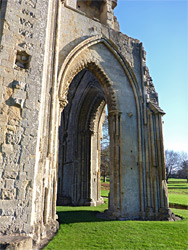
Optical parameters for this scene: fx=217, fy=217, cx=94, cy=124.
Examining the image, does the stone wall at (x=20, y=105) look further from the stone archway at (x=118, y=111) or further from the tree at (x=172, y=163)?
the tree at (x=172, y=163)

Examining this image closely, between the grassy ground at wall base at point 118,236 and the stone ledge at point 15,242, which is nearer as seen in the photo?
the stone ledge at point 15,242

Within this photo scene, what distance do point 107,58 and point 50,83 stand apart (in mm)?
3633

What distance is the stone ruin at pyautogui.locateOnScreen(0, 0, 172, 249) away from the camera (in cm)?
432

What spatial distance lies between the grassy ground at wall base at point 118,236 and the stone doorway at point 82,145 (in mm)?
4497

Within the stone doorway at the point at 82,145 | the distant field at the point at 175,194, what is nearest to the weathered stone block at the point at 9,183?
the stone doorway at the point at 82,145

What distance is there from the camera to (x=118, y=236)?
5.45m

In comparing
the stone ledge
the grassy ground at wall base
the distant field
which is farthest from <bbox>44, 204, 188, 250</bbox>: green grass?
the distant field

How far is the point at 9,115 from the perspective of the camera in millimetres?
4406

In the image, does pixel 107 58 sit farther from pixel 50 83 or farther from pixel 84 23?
pixel 50 83

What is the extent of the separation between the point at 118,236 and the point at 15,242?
2802 mm

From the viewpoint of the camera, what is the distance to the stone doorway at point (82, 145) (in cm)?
1160

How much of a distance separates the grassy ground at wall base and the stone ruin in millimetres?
555

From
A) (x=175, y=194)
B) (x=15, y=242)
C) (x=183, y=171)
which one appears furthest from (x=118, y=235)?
(x=183, y=171)

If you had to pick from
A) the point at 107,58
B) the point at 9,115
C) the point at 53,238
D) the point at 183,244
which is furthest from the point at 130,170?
the point at 9,115
